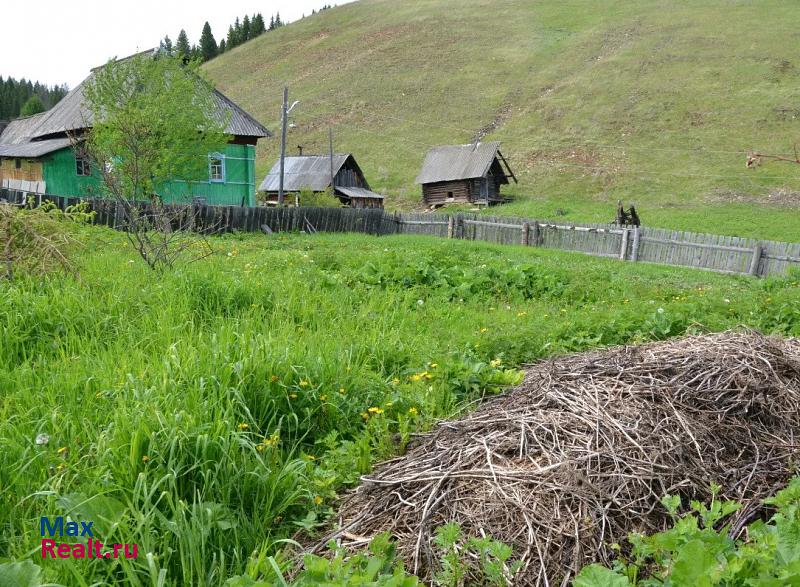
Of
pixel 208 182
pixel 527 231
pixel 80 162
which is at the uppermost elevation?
pixel 80 162

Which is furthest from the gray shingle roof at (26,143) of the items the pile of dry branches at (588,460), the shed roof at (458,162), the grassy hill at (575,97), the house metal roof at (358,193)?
the pile of dry branches at (588,460)

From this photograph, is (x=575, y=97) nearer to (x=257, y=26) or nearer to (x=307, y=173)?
(x=307, y=173)

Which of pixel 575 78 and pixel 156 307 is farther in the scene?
pixel 575 78

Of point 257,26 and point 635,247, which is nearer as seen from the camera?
point 635,247

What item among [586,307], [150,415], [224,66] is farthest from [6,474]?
[224,66]

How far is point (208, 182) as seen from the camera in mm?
25688

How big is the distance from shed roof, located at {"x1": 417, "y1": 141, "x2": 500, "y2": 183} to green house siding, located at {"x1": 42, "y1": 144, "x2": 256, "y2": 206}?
13.9 meters

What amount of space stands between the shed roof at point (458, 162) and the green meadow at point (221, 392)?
30.1m

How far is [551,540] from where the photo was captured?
7.29 feet

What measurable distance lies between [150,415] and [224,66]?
302 feet

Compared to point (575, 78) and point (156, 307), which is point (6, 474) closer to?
point (156, 307)

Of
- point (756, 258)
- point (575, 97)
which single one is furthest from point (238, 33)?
point (756, 258)

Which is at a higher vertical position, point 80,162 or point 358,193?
point 80,162

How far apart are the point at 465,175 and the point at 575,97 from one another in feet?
64.8
